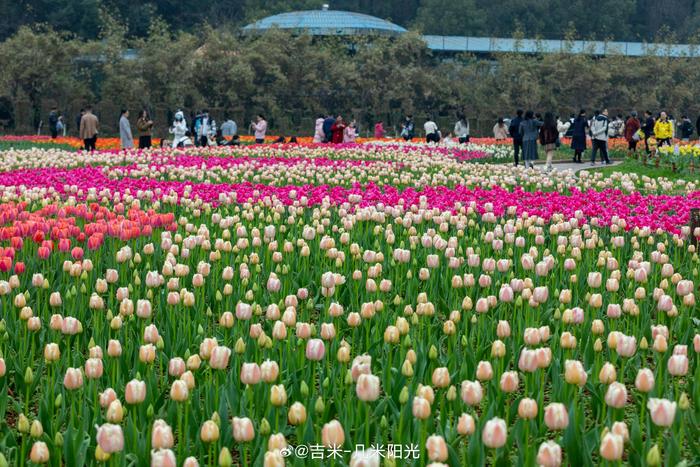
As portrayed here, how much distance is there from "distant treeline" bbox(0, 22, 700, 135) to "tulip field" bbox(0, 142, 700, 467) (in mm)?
31129

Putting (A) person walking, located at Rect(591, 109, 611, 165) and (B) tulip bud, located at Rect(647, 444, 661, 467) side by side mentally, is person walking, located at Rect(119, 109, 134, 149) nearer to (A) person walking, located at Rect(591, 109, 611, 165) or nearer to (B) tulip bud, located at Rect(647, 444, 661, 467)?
(A) person walking, located at Rect(591, 109, 611, 165)

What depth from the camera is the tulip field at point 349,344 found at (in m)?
3.21

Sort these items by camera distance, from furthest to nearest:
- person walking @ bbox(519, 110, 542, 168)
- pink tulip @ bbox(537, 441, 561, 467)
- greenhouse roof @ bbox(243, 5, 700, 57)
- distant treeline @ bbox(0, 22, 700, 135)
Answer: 1. greenhouse roof @ bbox(243, 5, 700, 57)
2. distant treeline @ bbox(0, 22, 700, 135)
3. person walking @ bbox(519, 110, 542, 168)
4. pink tulip @ bbox(537, 441, 561, 467)

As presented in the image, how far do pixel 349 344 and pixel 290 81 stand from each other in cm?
3898

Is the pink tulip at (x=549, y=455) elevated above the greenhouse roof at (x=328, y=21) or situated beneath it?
situated beneath

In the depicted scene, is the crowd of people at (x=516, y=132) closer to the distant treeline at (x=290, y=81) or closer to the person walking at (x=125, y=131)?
the person walking at (x=125, y=131)

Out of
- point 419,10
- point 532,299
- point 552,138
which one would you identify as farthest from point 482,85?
point 532,299

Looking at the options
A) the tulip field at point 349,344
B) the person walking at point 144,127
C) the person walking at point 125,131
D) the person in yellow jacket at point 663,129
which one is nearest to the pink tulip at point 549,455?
the tulip field at point 349,344

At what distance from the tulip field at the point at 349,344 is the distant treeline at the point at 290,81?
31.1 m

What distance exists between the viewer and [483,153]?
23.7 metres

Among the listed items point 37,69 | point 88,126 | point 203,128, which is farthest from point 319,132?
point 37,69

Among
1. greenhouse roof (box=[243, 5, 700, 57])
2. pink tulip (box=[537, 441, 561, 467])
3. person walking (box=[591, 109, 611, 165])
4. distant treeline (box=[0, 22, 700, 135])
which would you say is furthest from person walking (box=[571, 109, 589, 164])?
greenhouse roof (box=[243, 5, 700, 57])

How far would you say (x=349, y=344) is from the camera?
4.59 meters

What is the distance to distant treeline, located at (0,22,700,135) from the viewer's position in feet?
129
